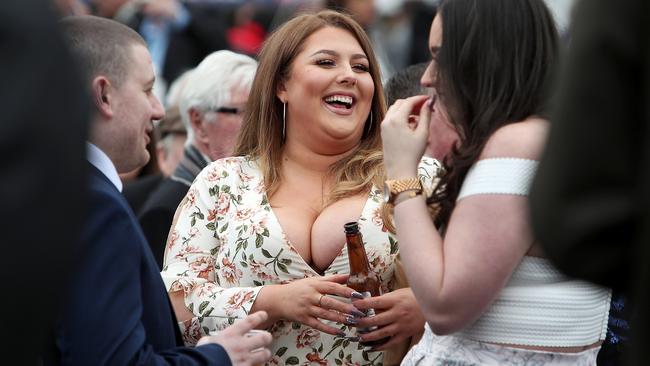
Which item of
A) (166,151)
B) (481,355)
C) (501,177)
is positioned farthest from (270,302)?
(166,151)

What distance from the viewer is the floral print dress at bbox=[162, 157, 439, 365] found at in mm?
3787

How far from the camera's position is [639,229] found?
1674 mm

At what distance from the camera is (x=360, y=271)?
3607mm

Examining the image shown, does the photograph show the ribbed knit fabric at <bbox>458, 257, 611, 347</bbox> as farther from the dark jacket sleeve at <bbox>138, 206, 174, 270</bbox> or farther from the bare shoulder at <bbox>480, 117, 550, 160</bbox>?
the dark jacket sleeve at <bbox>138, 206, 174, 270</bbox>

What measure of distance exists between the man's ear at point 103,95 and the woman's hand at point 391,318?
3.34 feet

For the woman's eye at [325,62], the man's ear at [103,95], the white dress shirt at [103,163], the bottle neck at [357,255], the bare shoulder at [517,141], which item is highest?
the bare shoulder at [517,141]

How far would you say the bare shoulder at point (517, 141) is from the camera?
2.77m

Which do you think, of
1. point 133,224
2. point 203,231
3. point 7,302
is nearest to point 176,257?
point 203,231

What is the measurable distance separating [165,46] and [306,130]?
291 inches

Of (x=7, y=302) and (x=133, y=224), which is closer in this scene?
(x=7, y=302)

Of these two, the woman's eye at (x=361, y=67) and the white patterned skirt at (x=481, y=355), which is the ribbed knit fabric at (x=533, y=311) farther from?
the woman's eye at (x=361, y=67)

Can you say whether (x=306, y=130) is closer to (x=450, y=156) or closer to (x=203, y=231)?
(x=203, y=231)

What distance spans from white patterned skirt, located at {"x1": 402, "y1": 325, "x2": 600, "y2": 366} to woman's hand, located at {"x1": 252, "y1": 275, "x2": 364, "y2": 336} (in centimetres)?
52

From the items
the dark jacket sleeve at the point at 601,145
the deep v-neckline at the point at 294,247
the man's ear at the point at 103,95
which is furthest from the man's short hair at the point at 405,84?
the dark jacket sleeve at the point at 601,145
